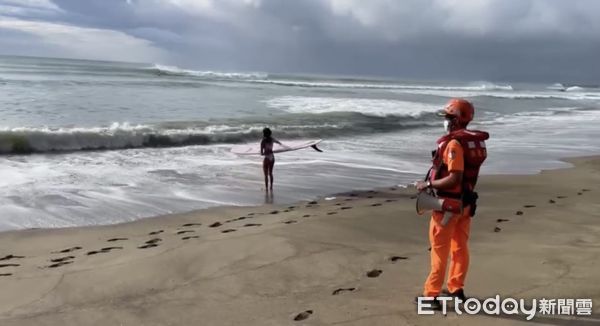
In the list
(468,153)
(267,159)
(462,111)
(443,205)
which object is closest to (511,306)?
(443,205)

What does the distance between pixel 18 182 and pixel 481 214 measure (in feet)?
27.6

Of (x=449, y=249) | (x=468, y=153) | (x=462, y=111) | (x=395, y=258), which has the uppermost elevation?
(x=462, y=111)

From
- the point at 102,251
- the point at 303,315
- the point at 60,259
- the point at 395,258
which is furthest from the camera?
the point at 102,251

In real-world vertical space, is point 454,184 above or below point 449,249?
above

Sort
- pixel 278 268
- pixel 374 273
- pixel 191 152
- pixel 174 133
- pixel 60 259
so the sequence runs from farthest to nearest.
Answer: pixel 174 133
pixel 191 152
pixel 60 259
pixel 278 268
pixel 374 273

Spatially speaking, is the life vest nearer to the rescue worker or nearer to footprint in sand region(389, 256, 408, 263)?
the rescue worker

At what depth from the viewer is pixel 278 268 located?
17.7 feet

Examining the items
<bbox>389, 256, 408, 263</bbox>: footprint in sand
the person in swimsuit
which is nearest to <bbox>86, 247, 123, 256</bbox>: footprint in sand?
<bbox>389, 256, 408, 263</bbox>: footprint in sand

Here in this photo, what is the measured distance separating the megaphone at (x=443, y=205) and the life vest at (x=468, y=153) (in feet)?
0.17

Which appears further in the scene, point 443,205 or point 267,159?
point 267,159

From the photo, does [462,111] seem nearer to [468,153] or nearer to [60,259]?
[468,153]

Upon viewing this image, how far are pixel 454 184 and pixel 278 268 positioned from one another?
2086 mm

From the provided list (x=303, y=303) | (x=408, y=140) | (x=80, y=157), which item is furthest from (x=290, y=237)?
(x=408, y=140)

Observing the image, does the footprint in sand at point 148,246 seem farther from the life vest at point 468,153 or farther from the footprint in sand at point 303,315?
the life vest at point 468,153
